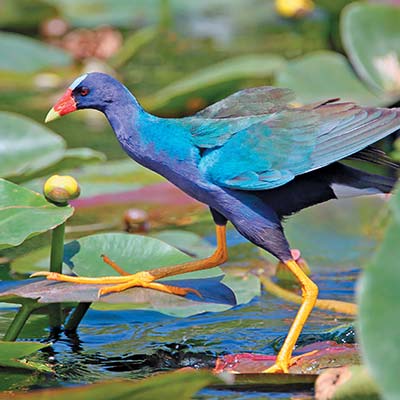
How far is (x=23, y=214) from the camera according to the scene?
7.60ft

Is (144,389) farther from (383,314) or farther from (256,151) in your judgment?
(256,151)

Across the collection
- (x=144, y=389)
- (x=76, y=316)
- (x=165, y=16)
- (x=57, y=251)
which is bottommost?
(x=144, y=389)

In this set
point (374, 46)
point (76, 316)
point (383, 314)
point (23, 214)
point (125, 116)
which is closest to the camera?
point (383, 314)

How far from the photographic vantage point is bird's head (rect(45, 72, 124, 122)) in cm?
245

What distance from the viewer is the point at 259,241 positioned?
95.2 inches

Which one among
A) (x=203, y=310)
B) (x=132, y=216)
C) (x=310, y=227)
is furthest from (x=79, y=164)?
(x=203, y=310)

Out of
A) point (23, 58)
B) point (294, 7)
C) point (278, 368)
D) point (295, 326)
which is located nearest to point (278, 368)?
point (278, 368)

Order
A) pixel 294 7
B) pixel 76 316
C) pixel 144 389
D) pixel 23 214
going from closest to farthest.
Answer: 1. pixel 144 389
2. pixel 23 214
3. pixel 76 316
4. pixel 294 7

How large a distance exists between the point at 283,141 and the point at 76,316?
68cm

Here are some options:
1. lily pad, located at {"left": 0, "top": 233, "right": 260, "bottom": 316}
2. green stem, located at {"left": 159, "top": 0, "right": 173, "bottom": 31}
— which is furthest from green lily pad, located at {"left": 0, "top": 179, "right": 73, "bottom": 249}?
green stem, located at {"left": 159, "top": 0, "right": 173, "bottom": 31}

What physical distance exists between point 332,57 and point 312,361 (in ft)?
8.05

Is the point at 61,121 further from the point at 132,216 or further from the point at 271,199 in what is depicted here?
the point at 271,199

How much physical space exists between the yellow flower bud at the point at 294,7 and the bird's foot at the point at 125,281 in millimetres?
3826

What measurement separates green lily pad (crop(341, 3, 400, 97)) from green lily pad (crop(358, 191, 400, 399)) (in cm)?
258
